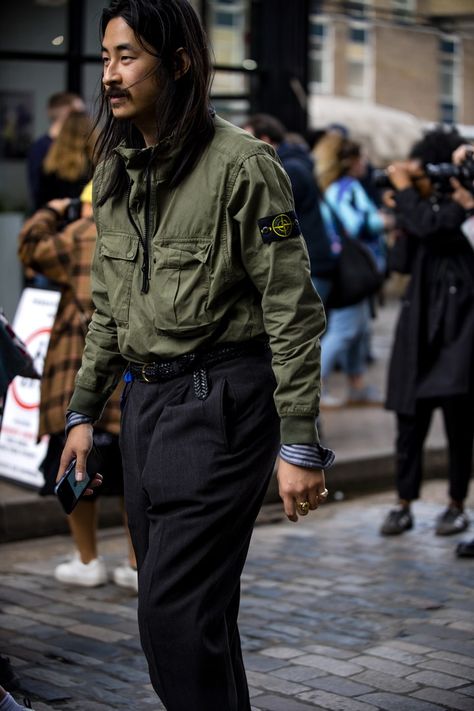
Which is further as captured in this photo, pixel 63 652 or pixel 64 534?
pixel 64 534

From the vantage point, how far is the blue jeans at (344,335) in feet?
33.2

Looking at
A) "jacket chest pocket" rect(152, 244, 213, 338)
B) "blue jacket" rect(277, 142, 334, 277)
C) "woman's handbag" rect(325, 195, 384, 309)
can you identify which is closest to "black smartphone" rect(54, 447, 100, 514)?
"jacket chest pocket" rect(152, 244, 213, 338)

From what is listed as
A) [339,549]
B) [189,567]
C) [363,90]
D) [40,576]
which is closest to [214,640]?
[189,567]

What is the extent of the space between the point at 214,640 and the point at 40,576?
304cm

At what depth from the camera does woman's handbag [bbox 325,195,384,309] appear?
9016 millimetres

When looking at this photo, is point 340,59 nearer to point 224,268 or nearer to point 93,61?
point 93,61

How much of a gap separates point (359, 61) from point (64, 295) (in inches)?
1305

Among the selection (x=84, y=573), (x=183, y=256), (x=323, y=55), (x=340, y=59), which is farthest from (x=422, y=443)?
(x=340, y=59)

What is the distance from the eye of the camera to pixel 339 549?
641 cm

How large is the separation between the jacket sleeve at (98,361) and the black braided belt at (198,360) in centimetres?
27

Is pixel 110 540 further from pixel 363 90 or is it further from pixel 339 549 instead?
pixel 363 90

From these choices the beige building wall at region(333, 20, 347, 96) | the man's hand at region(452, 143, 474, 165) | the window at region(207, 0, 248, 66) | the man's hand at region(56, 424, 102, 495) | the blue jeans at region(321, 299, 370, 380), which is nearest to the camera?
the man's hand at region(56, 424, 102, 495)

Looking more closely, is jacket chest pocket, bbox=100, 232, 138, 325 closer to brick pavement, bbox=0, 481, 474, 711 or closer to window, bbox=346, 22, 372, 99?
brick pavement, bbox=0, 481, 474, 711

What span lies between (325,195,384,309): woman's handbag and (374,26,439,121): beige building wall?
95.4ft
